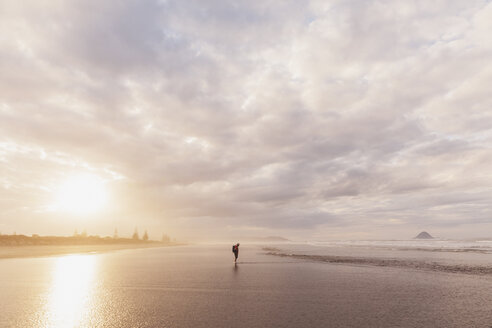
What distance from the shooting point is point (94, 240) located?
105 meters

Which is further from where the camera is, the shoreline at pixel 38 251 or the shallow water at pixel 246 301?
the shoreline at pixel 38 251

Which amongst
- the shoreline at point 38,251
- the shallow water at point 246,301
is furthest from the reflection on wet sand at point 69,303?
the shoreline at point 38,251

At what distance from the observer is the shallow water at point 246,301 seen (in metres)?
10.0

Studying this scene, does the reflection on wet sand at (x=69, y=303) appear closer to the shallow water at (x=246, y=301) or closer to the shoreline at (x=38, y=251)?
the shallow water at (x=246, y=301)

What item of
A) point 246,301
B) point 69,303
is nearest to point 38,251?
point 69,303

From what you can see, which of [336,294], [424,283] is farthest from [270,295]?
[424,283]

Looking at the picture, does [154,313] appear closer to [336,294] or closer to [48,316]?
[48,316]

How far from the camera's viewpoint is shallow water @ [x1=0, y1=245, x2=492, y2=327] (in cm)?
1001

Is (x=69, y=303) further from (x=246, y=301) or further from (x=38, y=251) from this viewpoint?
(x=38, y=251)

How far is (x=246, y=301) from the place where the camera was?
12.9m

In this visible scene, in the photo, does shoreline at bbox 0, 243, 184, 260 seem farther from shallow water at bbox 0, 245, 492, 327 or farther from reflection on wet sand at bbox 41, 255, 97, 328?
reflection on wet sand at bbox 41, 255, 97, 328

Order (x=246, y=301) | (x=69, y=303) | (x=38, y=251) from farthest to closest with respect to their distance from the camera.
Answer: (x=38, y=251) → (x=246, y=301) → (x=69, y=303)

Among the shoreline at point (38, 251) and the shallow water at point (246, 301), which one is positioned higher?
the shallow water at point (246, 301)

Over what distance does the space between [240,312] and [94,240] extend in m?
111
